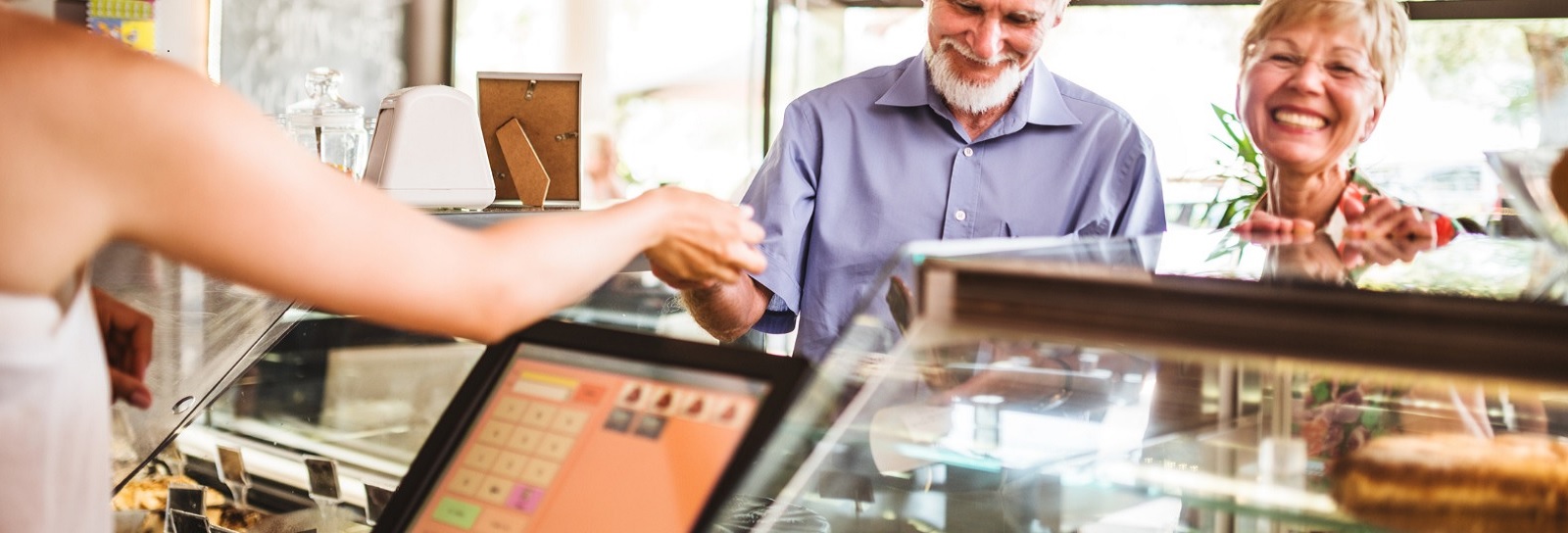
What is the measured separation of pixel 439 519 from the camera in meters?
0.91

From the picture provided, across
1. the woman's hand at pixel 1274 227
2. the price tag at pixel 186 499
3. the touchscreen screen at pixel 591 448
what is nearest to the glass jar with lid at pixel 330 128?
the price tag at pixel 186 499

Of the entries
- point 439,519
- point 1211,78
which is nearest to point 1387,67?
point 439,519

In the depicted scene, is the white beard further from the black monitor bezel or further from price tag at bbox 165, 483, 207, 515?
price tag at bbox 165, 483, 207, 515

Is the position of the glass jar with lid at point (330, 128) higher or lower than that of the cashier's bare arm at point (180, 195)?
higher

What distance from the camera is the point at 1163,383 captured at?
0.94 m

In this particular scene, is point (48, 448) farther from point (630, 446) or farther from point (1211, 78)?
point (1211, 78)

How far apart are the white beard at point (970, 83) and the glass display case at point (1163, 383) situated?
0.79 m

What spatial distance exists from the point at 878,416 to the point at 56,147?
0.55 m

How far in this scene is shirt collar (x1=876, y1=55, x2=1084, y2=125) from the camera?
192 centimetres

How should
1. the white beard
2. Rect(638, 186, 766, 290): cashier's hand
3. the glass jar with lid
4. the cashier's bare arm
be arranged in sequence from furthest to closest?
the glass jar with lid
the white beard
Rect(638, 186, 766, 290): cashier's hand
the cashier's bare arm

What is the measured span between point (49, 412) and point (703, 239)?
0.42m

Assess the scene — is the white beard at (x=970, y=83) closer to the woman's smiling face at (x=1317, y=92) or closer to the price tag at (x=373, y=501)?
the woman's smiling face at (x=1317, y=92)

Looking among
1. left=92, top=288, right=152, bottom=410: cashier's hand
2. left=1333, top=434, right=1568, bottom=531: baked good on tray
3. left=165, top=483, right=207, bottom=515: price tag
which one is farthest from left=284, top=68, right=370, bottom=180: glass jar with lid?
left=1333, top=434, right=1568, bottom=531: baked good on tray

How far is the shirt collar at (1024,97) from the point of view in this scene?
1.92m
